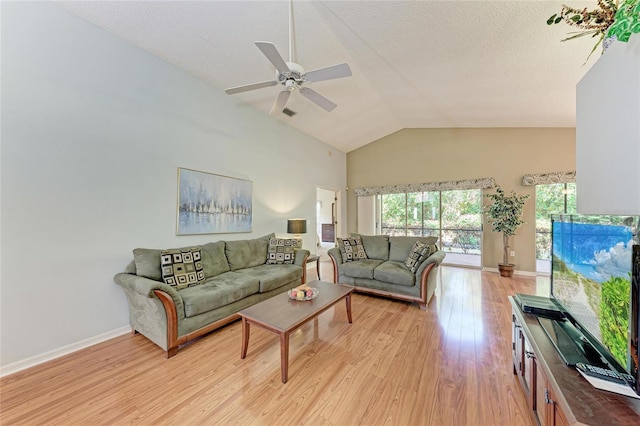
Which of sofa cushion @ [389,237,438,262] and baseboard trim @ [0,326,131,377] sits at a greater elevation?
sofa cushion @ [389,237,438,262]

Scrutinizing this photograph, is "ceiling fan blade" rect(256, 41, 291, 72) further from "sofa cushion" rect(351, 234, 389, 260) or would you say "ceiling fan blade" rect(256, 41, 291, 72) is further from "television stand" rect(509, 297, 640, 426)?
"sofa cushion" rect(351, 234, 389, 260)

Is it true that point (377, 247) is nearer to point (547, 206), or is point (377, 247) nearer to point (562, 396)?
point (562, 396)

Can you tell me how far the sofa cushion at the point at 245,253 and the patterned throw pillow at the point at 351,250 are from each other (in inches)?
50.8

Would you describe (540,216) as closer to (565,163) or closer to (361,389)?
(565,163)

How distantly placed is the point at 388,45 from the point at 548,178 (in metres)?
4.36

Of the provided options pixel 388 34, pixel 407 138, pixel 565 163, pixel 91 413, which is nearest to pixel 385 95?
pixel 388 34

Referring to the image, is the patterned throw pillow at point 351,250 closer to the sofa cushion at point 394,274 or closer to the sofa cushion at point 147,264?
the sofa cushion at point 394,274

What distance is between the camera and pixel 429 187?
235 inches

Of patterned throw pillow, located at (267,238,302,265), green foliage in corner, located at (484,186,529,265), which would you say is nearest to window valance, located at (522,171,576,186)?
green foliage in corner, located at (484,186,529,265)

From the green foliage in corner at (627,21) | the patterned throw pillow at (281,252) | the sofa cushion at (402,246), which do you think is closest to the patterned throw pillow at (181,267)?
the patterned throw pillow at (281,252)

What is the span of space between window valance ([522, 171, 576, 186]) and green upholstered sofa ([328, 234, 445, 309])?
2877 millimetres

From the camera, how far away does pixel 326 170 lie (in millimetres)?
6320

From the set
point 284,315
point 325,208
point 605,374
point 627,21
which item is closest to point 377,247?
point 284,315

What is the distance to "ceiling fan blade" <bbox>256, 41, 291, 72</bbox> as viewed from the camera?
1.88 metres
